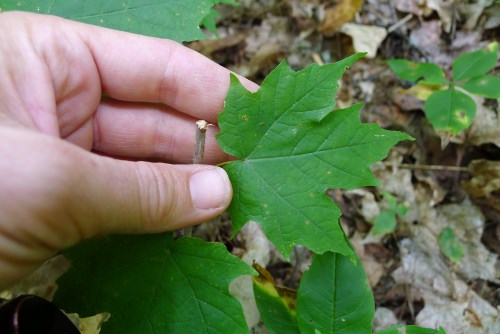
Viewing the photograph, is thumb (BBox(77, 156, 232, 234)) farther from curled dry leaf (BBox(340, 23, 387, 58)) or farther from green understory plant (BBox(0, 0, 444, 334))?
curled dry leaf (BBox(340, 23, 387, 58))

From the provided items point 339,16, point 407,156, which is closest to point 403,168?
point 407,156

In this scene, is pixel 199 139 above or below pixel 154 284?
above

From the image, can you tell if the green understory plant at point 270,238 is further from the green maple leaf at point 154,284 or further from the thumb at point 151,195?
the thumb at point 151,195

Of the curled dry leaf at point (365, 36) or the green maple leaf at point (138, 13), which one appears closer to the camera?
the green maple leaf at point (138, 13)

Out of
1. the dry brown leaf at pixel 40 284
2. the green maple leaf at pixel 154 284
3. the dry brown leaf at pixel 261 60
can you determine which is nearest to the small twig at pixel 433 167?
the dry brown leaf at pixel 261 60

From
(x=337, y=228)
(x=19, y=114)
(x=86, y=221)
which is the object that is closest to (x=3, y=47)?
(x=19, y=114)

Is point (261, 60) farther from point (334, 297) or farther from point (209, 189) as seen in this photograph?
point (334, 297)
